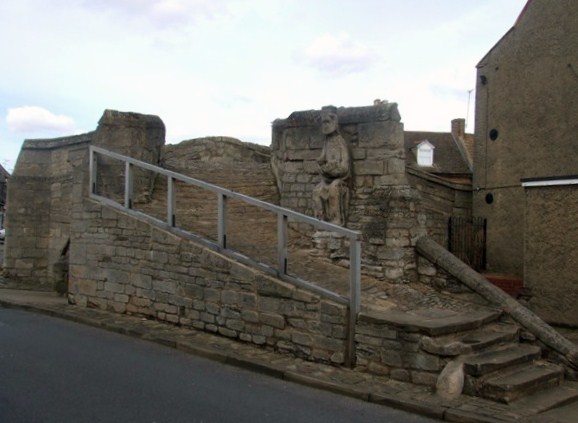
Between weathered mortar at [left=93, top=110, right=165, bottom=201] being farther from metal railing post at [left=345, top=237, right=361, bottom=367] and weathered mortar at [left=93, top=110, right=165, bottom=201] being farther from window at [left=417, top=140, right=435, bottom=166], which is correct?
window at [left=417, top=140, right=435, bottom=166]

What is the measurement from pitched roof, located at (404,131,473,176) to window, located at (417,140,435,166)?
23 cm

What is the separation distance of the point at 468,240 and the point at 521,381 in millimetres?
9211

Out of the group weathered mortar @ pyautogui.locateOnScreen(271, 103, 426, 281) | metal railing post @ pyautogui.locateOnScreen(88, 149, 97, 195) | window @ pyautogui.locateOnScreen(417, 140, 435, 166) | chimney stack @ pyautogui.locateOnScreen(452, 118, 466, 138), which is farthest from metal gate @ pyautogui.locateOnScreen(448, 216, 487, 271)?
chimney stack @ pyautogui.locateOnScreen(452, 118, 466, 138)

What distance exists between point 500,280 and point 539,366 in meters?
4.17

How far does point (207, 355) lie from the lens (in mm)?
7137

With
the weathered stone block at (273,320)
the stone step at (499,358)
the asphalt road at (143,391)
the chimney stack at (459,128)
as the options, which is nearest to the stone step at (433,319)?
the stone step at (499,358)

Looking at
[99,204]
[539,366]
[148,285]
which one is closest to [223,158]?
[99,204]

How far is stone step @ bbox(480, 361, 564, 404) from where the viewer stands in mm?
5523

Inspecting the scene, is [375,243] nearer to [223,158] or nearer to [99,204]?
[99,204]

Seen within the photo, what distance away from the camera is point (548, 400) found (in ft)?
18.6

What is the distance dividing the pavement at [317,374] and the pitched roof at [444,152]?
1858cm

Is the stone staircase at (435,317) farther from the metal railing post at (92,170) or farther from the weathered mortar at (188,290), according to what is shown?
the metal railing post at (92,170)

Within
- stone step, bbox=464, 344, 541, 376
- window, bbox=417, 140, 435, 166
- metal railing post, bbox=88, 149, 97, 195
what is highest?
window, bbox=417, 140, 435, 166

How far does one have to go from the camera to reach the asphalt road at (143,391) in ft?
16.3
